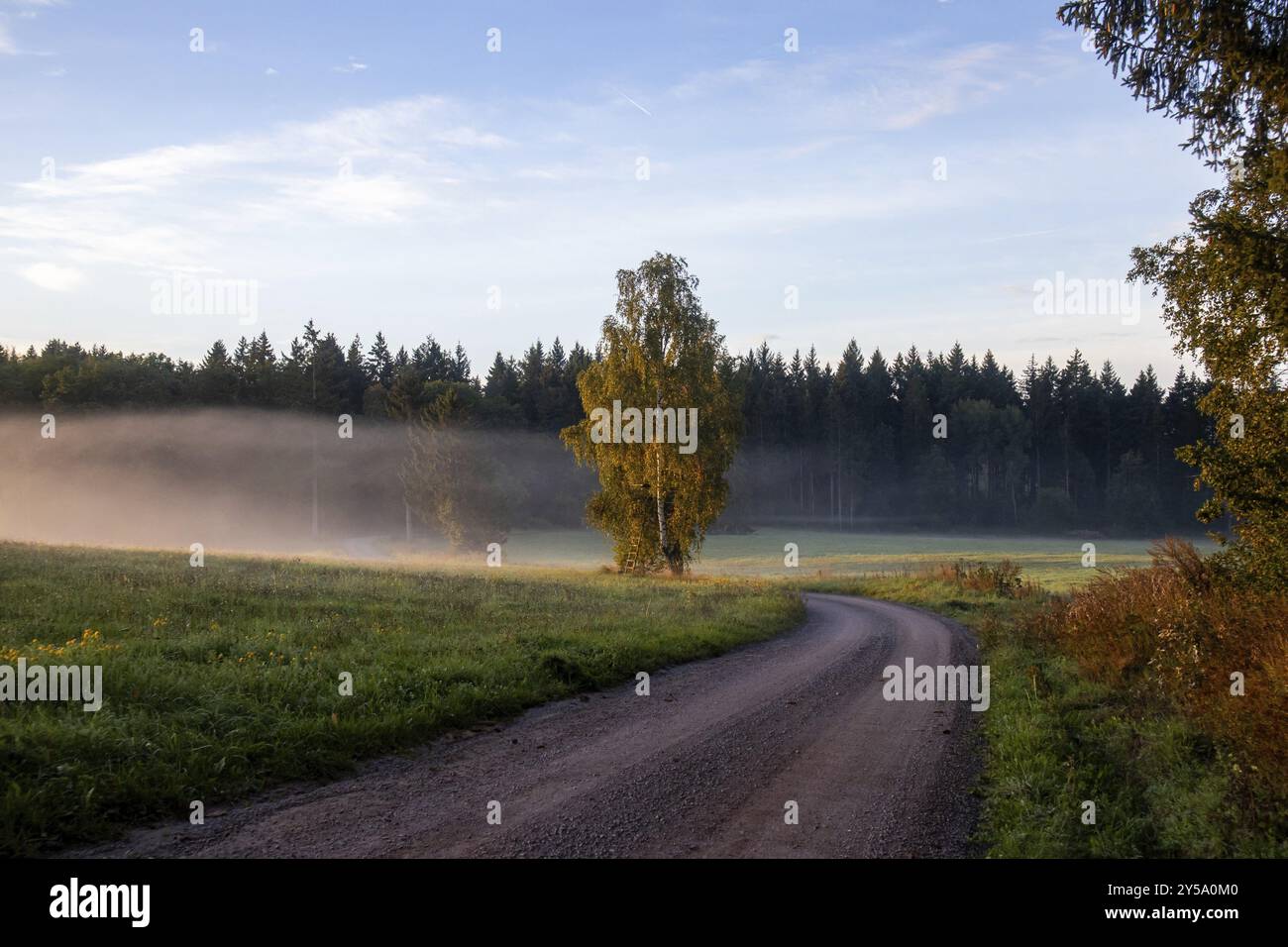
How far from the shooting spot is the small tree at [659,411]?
38.4 metres

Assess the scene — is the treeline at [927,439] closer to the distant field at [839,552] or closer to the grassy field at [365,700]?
the distant field at [839,552]

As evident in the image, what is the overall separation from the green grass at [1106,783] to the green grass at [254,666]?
6.41m

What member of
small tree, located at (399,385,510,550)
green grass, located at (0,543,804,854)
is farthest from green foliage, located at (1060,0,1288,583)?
Answer: small tree, located at (399,385,510,550)

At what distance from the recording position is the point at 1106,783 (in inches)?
310

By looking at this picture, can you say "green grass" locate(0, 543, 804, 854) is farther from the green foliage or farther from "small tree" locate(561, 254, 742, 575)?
"small tree" locate(561, 254, 742, 575)

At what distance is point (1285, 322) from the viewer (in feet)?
31.0

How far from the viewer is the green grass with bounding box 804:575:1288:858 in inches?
242

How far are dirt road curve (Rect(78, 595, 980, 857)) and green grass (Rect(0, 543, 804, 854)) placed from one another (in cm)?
61

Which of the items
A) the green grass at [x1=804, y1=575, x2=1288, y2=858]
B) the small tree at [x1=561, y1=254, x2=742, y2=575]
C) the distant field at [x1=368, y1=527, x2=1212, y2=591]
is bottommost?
the distant field at [x1=368, y1=527, x2=1212, y2=591]

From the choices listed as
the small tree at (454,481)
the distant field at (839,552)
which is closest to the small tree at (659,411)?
the distant field at (839,552)
